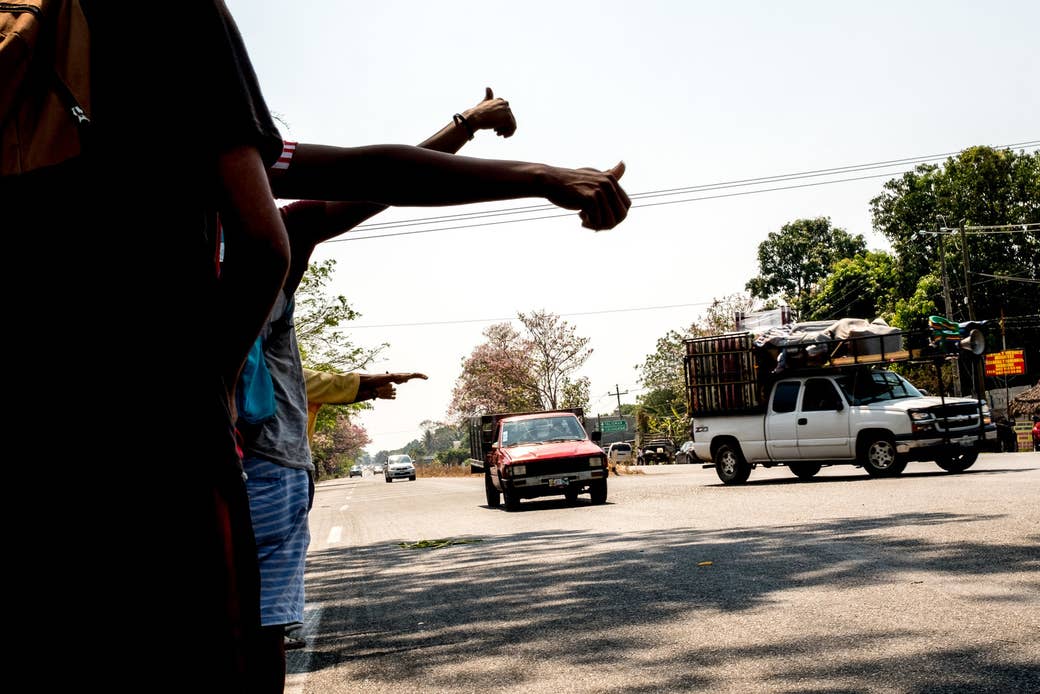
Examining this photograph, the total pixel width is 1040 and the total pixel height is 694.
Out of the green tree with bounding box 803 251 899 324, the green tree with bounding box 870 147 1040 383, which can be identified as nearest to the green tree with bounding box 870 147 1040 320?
the green tree with bounding box 870 147 1040 383

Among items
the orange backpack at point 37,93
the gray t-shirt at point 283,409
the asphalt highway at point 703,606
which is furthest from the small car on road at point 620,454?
the orange backpack at point 37,93

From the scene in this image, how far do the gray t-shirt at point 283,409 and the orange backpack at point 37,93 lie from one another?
1.23 meters

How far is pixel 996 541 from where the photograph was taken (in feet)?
25.3

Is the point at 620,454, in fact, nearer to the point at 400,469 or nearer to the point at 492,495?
the point at 400,469

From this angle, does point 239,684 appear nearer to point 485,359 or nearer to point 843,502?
point 843,502

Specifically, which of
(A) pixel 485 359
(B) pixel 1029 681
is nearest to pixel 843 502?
(B) pixel 1029 681

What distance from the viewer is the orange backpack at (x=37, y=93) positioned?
3.83 feet

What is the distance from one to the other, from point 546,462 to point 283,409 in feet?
45.0

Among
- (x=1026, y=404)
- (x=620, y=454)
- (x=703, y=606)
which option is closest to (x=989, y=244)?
(x=1026, y=404)

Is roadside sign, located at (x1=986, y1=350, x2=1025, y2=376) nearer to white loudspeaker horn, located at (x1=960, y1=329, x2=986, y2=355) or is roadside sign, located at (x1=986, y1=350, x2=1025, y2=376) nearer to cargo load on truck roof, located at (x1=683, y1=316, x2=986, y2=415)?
white loudspeaker horn, located at (x1=960, y1=329, x2=986, y2=355)

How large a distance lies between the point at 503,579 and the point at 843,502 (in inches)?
243

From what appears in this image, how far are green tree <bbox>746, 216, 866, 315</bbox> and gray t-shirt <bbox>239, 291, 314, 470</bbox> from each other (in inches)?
3128

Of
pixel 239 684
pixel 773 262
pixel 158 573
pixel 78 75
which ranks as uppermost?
pixel 773 262

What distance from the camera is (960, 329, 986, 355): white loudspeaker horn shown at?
18062 millimetres
